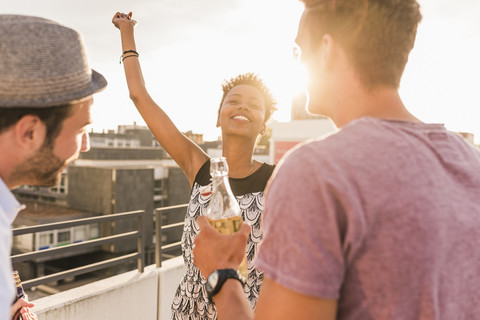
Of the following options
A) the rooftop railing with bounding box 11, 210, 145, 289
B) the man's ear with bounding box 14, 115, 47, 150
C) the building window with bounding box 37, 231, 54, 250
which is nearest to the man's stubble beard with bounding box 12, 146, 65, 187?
the man's ear with bounding box 14, 115, 47, 150

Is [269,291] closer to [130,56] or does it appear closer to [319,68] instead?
[319,68]

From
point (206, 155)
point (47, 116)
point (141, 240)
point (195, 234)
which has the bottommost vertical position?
point (141, 240)

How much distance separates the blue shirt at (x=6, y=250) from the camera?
0.84 metres

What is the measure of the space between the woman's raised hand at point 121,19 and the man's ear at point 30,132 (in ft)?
4.87


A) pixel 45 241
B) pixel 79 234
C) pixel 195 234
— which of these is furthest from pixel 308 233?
pixel 79 234

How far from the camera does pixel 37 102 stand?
3.28 ft

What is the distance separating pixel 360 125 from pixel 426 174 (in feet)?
0.57

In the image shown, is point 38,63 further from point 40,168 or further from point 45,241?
point 45,241

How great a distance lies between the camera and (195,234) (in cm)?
215

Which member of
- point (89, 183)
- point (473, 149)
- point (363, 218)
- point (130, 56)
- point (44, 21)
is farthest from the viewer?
point (89, 183)

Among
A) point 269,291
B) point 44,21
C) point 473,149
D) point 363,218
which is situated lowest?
point 269,291

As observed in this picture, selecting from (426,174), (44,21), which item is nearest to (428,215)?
(426,174)

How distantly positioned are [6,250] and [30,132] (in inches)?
14.0

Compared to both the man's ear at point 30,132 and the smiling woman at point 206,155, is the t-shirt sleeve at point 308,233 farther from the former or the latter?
the smiling woman at point 206,155
